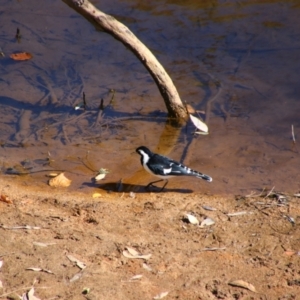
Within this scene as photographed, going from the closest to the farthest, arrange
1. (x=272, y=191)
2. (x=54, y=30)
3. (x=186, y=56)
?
(x=272, y=191) < (x=186, y=56) < (x=54, y=30)

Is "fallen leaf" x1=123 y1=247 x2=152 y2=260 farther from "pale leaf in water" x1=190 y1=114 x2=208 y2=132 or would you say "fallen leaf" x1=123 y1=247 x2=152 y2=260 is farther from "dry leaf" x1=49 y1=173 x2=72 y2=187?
"pale leaf in water" x1=190 y1=114 x2=208 y2=132

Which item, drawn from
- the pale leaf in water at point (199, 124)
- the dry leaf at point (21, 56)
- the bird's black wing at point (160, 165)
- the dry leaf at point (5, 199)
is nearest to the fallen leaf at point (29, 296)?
the dry leaf at point (5, 199)

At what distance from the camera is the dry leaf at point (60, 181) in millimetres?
8734

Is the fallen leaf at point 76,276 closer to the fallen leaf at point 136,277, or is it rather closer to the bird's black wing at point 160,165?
the fallen leaf at point 136,277

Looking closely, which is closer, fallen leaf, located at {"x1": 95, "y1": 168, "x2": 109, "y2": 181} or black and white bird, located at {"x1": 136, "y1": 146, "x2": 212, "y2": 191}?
black and white bird, located at {"x1": 136, "y1": 146, "x2": 212, "y2": 191}

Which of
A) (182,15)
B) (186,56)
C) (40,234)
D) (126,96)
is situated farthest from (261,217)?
(182,15)

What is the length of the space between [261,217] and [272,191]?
2.92ft

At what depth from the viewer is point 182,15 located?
45.4 ft

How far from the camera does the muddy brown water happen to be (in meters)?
9.28

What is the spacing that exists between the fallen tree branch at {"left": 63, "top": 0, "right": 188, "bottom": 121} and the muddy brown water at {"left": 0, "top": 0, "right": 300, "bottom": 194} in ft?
1.17

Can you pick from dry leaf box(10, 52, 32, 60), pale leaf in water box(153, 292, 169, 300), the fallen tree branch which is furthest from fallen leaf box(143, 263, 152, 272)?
dry leaf box(10, 52, 32, 60)

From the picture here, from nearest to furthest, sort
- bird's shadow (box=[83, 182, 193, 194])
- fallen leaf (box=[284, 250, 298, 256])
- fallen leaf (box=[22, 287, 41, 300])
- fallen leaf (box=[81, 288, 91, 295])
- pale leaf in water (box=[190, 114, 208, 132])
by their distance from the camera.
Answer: fallen leaf (box=[22, 287, 41, 300]) → fallen leaf (box=[81, 288, 91, 295]) → fallen leaf (box=[284, 250, 298, 256]) → bird's shadow (box=[83, 182, 193, 194]) → pale leaf in water (box=[190, 114, 208, 132])

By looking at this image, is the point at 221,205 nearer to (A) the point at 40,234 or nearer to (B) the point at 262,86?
(A) the point at 40,234

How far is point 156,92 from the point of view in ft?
37.3
